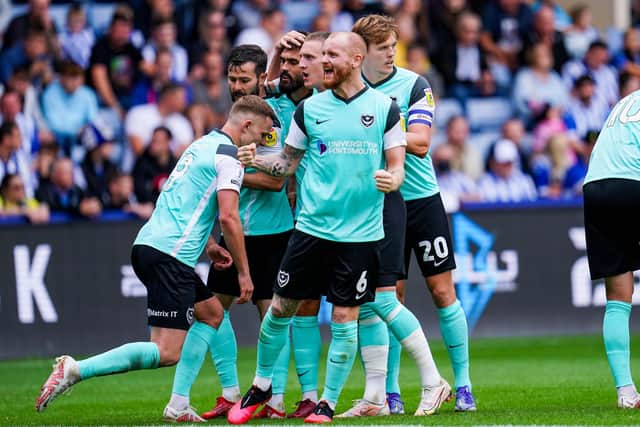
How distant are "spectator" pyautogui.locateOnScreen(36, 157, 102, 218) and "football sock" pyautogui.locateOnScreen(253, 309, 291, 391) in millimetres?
6068

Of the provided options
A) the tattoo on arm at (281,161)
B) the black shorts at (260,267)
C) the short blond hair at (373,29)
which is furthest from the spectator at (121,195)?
the short blond hair at (373,29)

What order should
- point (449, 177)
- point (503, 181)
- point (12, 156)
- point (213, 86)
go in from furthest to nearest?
point (213, 86)
point (503, 181)
point (449, 177)
point (12, 156)

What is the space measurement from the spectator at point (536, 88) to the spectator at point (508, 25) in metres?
0.46

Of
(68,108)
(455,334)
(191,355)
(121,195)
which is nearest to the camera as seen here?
(191,355)

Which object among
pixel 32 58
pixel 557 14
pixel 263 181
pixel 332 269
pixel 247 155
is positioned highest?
pixel 557 14

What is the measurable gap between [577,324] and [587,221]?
6265 millimetres

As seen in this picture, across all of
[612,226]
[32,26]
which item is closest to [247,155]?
[612,226]

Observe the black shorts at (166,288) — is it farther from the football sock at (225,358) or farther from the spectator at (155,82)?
the spectator at (155,82)

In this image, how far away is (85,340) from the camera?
1277 cm

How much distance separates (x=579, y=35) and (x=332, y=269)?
12729mm

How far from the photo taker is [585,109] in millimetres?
18016

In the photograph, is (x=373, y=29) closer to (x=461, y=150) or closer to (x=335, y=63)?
(x=335, y=63)

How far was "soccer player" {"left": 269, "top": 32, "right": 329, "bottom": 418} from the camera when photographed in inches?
323

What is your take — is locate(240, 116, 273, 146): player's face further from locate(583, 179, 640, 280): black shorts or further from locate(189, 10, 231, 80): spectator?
locate(189, 10, 231, 80): spectator
